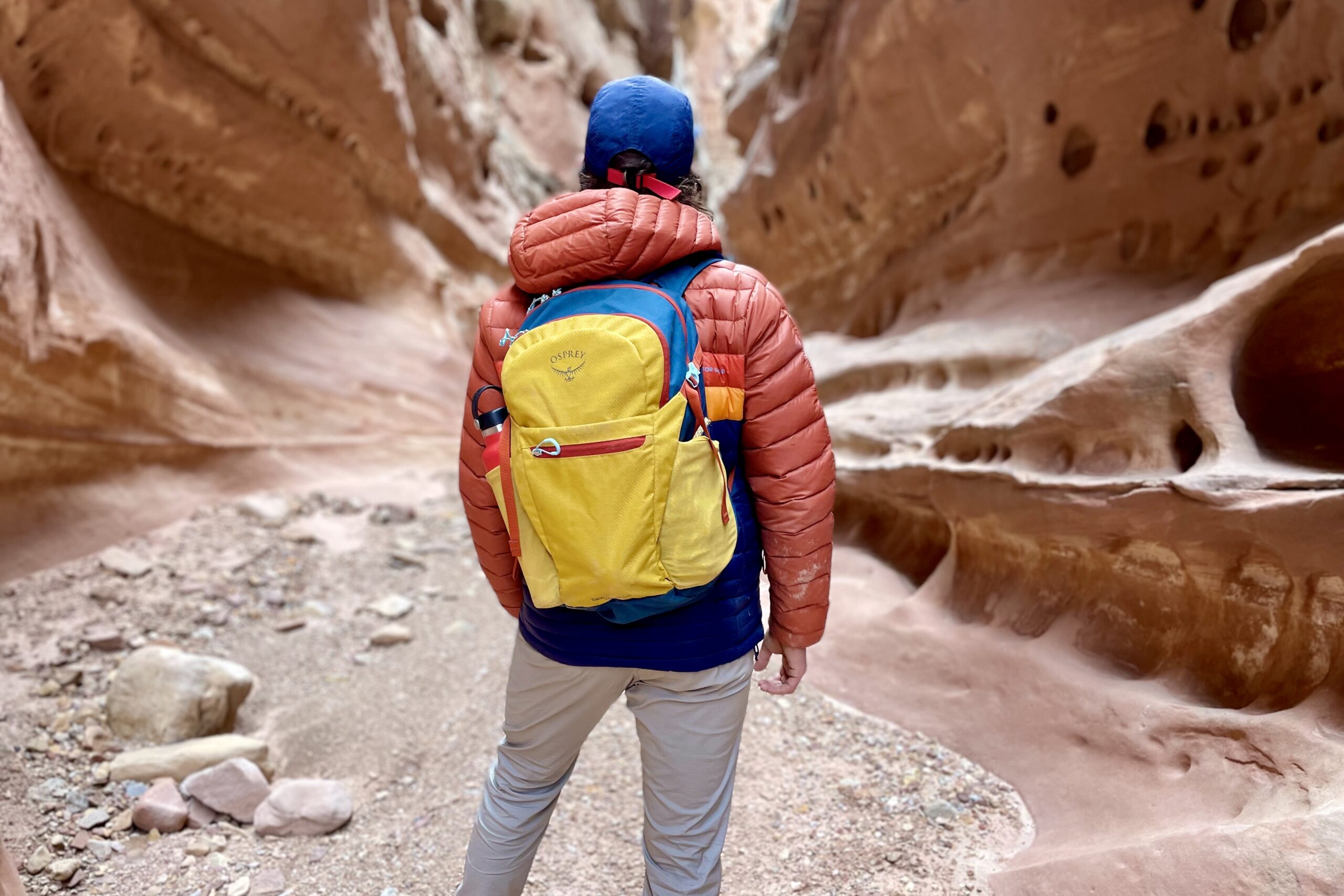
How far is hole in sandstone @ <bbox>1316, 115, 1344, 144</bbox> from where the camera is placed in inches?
130

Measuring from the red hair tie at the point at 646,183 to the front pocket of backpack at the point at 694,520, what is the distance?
0.45 m

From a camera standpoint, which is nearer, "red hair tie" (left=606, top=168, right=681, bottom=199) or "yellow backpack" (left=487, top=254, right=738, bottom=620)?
"yellow backpack" (left=487, top=254, right=738, bottom=620)

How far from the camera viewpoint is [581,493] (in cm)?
110

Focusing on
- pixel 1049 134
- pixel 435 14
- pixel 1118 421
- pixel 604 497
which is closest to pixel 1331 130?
pixel 1049 134

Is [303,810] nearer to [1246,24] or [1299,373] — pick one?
[1299,373]

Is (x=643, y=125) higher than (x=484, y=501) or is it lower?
higher

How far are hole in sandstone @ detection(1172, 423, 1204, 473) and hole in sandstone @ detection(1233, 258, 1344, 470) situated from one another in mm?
143

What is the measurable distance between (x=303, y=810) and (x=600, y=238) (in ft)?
6.54

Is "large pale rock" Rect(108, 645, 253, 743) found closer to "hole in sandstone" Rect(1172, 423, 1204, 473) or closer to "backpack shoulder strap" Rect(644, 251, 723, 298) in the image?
"backpack shoulder strap" Rect(644, 251, 723, 298)

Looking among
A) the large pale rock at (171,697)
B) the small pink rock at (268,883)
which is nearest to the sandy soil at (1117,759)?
the small pink rock at (268,883)

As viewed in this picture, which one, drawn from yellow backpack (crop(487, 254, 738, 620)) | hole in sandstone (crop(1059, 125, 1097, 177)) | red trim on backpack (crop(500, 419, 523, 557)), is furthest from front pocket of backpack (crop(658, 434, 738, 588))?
hole in sandstone (crop(1059, 125, 1097, 177))

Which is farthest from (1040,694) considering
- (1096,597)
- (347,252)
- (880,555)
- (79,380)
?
(347,252)

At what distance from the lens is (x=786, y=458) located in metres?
1.28

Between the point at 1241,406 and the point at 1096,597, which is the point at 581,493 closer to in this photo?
the point at 1096,597
